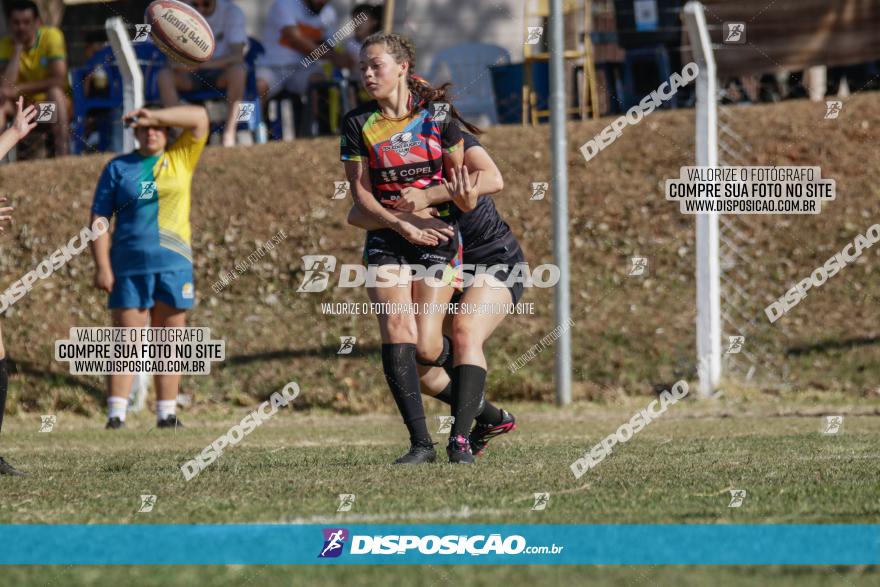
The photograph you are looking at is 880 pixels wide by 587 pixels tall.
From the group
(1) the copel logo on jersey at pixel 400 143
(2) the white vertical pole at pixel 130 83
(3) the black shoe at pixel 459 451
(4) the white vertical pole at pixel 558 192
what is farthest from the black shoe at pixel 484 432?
(2) the white vertical pole at pixel 130 83

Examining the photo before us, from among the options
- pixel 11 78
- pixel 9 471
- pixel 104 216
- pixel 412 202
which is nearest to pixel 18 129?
pixel 9 471

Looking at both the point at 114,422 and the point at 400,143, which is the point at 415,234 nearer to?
the point at 400,143

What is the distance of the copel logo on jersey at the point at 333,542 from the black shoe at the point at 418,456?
245 cm

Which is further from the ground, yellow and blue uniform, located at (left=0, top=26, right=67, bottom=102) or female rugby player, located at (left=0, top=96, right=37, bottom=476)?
yellow and blue uniform, located at (left=0, top=26, right=67, bottom=102)

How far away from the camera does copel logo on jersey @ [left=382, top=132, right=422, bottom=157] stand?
6898mm

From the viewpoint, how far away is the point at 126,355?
10.8 m

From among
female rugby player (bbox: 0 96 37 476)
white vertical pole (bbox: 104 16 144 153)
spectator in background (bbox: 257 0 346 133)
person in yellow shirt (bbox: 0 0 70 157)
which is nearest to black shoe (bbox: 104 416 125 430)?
white vertical pole (bbox: 104 16 144 153)

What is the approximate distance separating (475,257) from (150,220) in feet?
13.6

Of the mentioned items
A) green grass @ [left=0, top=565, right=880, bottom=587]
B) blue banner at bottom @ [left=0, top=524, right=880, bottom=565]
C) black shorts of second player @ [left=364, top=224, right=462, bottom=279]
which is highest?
black shorts of second player @ [left=364, top=224, right=462, bottom=279]

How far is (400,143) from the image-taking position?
22.7ft

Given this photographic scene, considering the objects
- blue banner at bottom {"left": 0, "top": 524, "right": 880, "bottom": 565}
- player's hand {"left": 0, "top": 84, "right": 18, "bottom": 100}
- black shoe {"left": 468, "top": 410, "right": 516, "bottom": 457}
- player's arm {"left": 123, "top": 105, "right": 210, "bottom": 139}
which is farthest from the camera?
player's hand {"left": 0, "top": 84, "right": 18, "bottom": 100}

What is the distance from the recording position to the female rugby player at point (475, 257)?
6883 mm

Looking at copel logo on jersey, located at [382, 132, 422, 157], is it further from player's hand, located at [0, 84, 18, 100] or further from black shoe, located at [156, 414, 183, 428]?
player's hand, located at [0, 84, 18, 100]

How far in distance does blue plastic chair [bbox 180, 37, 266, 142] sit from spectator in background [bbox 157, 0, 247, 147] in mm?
225
